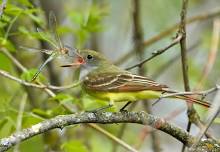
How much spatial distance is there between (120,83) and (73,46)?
1.63 m

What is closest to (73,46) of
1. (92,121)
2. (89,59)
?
(89,59)

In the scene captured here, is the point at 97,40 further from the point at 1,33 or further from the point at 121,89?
the point at 121,89

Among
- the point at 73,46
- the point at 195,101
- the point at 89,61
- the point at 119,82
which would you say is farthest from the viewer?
the point at 73,46

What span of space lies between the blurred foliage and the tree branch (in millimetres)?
566

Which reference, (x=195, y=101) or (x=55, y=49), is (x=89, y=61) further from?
(x=195, y=101)

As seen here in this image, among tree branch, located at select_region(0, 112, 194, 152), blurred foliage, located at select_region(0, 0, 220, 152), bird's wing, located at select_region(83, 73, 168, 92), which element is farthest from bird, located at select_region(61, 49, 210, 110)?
tree branch, located at select_region(0, 112, 194, 152)

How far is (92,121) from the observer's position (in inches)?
113

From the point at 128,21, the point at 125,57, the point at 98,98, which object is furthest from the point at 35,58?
the point at 98,98

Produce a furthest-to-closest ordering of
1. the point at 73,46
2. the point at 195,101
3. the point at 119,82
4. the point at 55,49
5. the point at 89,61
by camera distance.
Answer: the point at 73,46 < the point at 89,61 < the point at 119,82 < the point at 195,101 < the point at 55,49

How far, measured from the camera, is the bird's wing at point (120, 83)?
11.6 feet

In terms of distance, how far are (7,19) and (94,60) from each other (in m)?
0.58

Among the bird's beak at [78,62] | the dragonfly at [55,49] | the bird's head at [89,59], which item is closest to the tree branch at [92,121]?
the dragonfly at [55,49]

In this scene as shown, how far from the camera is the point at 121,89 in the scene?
354 cm

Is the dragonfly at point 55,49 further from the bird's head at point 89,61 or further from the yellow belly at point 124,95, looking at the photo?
the yellow belly at point 124,95
